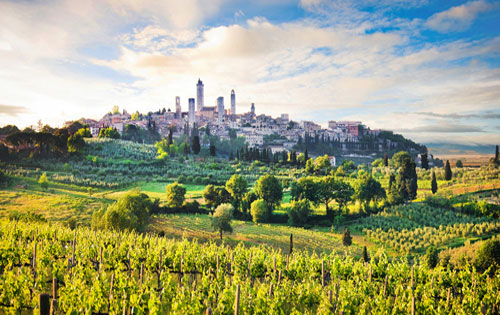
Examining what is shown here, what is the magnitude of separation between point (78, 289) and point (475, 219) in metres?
20.1

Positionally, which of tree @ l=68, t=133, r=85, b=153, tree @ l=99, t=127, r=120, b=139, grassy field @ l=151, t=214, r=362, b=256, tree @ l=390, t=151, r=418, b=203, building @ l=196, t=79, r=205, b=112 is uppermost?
building @ l=196, t=79, r=205, b=112

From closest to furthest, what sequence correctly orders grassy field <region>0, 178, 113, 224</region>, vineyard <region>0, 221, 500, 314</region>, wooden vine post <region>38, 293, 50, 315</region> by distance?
wooden vine post <region>38, 293, 50, 315</region> → vineyard <region>0, 221, 500, 314</region> → grassy field <region>0, 178, 113, 224</region>

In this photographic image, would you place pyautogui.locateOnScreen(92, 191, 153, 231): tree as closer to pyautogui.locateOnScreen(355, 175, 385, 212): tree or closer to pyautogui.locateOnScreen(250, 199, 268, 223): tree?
pyautogui.locateOnScreen(250, 199, 268, 223): tree

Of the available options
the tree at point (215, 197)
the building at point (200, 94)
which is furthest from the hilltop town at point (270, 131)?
the tree at point (215, 197)

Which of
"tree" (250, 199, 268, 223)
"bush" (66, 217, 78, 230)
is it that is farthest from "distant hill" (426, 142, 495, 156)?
"bush" (66, 217, 78, 230)

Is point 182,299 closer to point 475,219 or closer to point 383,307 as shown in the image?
point 383,307

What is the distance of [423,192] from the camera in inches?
835

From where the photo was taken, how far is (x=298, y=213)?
1903 centimetres

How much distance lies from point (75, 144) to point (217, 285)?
24168mm

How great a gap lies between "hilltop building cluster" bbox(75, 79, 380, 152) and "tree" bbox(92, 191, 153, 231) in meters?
32.0

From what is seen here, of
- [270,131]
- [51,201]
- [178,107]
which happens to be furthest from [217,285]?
→ [178,107]

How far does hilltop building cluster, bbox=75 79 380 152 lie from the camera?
178ft

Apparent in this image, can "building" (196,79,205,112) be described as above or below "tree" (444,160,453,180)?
above

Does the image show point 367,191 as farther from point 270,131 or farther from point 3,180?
point 270,131
